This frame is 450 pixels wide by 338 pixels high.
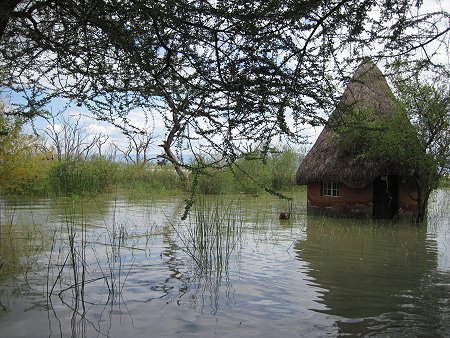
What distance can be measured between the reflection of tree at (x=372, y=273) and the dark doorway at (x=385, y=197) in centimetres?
227

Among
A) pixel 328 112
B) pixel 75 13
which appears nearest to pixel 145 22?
pixel 75 13

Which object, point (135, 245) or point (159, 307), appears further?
point (135, 245)

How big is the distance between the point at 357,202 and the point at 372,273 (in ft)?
23.5

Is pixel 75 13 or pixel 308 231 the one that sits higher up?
pixel 75 13

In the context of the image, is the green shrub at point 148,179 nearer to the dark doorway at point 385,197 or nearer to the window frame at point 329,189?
the window frame at point 329,189

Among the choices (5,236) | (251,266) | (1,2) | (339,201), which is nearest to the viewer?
(1,2)

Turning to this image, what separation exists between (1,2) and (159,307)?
324cm

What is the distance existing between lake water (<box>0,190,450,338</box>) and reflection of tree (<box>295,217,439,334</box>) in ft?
0.06

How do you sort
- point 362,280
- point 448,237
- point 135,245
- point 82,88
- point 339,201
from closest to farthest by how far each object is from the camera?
point 82,88, point 362,280, point 135,245, point 448,237, point 339,201

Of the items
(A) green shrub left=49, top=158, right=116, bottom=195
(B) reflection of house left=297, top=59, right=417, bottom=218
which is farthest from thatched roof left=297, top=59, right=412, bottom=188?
(A) green shrub left=49, top=158, right=116, bottom=195

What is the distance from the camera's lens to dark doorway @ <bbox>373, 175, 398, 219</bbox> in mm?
13805

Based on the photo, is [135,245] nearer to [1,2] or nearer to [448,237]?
[1,2]

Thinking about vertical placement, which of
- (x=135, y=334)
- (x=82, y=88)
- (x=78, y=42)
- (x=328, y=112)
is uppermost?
(x=78, y=42)

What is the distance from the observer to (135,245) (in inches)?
333
